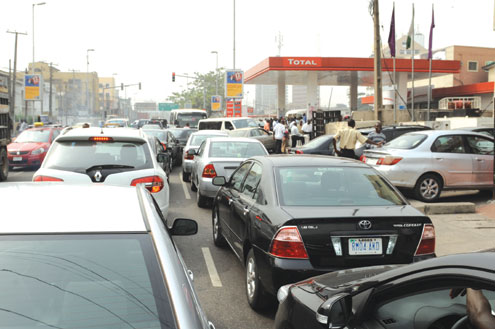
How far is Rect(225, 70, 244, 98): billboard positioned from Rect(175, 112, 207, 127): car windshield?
10.2 ft

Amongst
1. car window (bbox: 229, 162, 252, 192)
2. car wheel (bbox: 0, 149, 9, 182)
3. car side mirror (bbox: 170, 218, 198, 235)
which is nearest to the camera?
car side mirror (bbox: 170, 218, 198, 235)

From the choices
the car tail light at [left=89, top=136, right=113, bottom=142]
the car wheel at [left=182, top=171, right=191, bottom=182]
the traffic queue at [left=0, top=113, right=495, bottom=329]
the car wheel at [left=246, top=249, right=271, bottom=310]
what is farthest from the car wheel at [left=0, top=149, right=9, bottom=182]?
the car wheel at [left=246, top=249, right=271, bottom=310]

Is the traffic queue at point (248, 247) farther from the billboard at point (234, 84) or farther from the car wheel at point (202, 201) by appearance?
the billboard at point (234, 84)

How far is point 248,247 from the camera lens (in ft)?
19.3

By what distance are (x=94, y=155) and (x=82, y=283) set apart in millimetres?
5261

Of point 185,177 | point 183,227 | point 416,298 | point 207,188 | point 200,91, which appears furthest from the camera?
point 200,91

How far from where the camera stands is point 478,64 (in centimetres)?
6075

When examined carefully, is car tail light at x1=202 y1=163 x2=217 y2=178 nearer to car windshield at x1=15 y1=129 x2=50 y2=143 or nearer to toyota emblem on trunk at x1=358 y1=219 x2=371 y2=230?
toyota emblem on trunk at x1=358 y1=219 x2=371 y2=230

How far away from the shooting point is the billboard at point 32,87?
52.7 metres

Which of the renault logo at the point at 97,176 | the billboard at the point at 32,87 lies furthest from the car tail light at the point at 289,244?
the billboard at the point at 32,87

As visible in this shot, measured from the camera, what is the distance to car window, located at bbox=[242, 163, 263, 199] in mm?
6309

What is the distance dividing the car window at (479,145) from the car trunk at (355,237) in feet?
28.3

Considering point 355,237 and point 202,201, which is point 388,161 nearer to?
point 202,201

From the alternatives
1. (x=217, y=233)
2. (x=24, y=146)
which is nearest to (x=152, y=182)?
(x=217, y=233)
